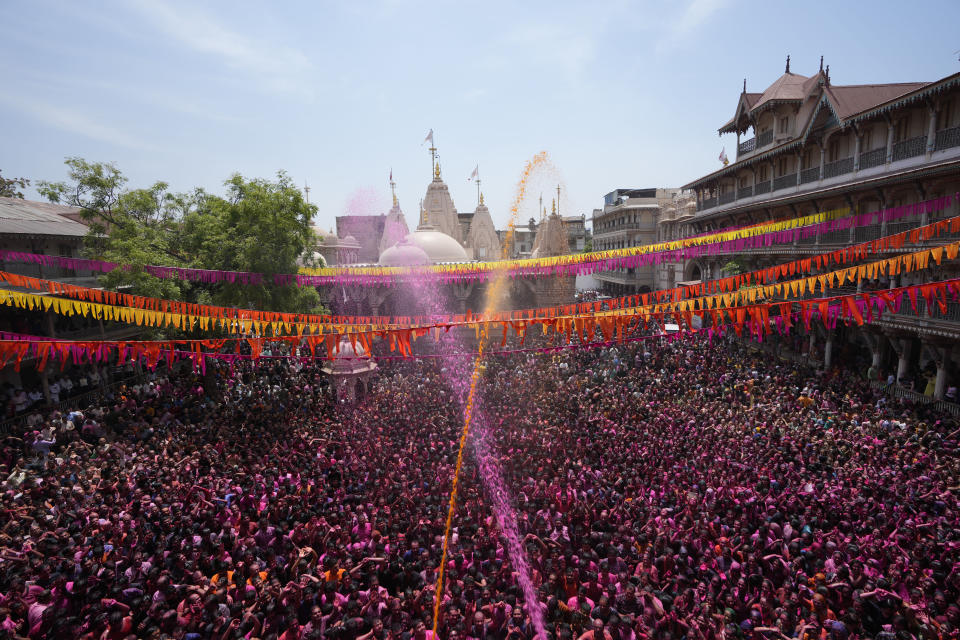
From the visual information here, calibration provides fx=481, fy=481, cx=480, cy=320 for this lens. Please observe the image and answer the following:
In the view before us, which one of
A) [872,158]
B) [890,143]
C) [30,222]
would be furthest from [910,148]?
[30,222]

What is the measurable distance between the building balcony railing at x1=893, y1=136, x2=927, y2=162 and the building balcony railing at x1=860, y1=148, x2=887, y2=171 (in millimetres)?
495

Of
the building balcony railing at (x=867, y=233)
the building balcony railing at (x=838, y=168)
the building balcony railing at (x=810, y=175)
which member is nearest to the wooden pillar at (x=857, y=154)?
the building balcony railing at (x=838, y=168)

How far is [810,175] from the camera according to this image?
2103cm

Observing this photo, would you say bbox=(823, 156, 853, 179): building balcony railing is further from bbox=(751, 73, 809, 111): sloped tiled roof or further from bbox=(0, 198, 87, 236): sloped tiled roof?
bbox=(0, 198, 87, 236): sloped tiled roof

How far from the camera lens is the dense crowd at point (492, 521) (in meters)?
6.59

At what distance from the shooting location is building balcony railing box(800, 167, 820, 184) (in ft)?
67.7

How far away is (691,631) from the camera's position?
5973mm

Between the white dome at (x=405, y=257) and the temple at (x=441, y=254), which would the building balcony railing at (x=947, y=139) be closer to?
the temple at (x=441, y=254)

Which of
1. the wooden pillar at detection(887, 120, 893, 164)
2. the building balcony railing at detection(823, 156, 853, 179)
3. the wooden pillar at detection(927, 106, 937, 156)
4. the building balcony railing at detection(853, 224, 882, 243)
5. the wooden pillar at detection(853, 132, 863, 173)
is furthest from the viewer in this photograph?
the building balcony railing at detection(823, 156, 853, 179)

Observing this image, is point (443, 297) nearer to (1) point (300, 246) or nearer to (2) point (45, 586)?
(1) point (300, 246)

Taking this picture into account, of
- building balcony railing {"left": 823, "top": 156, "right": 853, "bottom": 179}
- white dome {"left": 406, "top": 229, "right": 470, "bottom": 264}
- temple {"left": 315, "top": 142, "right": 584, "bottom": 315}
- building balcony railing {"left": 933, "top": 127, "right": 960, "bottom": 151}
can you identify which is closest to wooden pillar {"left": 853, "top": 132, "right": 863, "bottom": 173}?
building balcony railing {"left": 823, "top": 156, "right": 853, "bottom": 179}

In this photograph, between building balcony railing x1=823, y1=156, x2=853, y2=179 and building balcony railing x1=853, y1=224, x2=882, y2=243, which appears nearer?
building balcony railing x1=853, y1=224, x2=882, y2=243

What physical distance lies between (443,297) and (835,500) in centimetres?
2257

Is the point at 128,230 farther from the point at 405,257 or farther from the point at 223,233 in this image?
the point at 405,257
